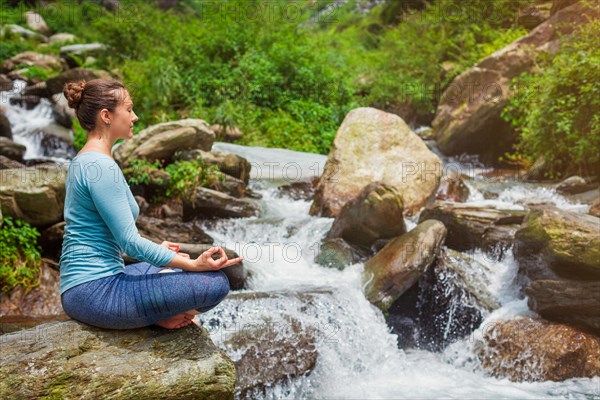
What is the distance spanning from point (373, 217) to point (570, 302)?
255 centimetres

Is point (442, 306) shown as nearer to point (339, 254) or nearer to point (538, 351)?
point (538, 351)

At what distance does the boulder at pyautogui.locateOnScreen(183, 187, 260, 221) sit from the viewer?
831cm

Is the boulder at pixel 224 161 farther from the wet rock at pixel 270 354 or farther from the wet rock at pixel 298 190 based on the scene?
the wet rock at pixel 270 354

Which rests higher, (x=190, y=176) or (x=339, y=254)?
(x=190, y=176)

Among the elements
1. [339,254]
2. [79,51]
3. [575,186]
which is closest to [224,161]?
[339,254]

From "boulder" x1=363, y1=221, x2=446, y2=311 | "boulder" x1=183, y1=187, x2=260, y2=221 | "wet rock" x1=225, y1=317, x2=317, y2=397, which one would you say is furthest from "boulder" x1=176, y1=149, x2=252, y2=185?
"wet rock" x1=225, y1=317, x2=317, y2=397

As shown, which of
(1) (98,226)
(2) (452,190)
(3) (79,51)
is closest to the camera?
(1) (98,226)

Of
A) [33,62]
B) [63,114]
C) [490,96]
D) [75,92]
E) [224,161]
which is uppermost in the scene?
[33,62]

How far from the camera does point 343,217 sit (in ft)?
24.0

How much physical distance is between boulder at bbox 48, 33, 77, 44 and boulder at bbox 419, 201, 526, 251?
17965 mm

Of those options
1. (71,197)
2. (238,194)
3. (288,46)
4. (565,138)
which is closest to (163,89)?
(288,46)

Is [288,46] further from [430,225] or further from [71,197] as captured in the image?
[71,197]

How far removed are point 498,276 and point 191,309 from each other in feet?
16.3

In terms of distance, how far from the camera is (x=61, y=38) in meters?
20.8
